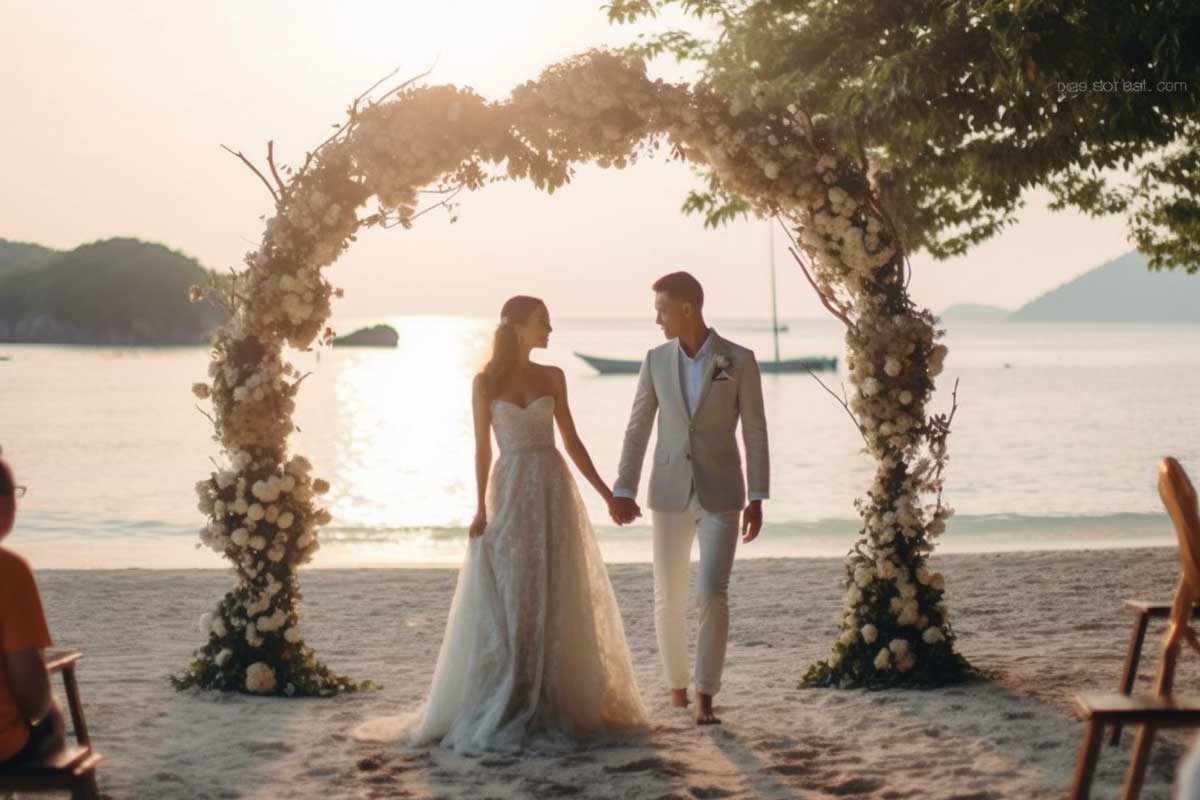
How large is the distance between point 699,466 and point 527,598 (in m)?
1.02

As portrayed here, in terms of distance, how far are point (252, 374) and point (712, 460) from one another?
264 centimetres

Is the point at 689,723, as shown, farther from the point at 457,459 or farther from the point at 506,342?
the point at 457,459

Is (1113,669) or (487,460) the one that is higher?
(487,460)

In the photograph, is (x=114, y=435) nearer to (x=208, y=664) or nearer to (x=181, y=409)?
(x=181, y=409)

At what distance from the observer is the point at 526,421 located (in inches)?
298

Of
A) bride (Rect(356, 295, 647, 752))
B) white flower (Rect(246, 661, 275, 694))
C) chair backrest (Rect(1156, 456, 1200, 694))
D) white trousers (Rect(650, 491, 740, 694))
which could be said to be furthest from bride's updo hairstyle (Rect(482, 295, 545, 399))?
chair backrest (Rect(1156, 456, 1200, 694))

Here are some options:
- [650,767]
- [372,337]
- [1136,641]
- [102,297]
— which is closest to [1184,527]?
[1136,641]

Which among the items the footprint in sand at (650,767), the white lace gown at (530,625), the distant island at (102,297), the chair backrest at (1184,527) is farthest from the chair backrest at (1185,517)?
the distant island at (102,297)

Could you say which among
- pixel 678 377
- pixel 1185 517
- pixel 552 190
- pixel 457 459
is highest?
pixel 552 190

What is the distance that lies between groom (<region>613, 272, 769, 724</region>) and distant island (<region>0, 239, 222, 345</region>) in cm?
9919

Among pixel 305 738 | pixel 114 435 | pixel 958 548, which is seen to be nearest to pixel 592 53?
pixel 305 738

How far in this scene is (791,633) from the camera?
37.9 feet

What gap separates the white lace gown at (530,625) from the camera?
7.35 m

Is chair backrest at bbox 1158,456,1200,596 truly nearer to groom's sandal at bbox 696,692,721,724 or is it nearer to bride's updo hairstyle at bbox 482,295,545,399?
groom's sandal at bbox 696,692,721,724
